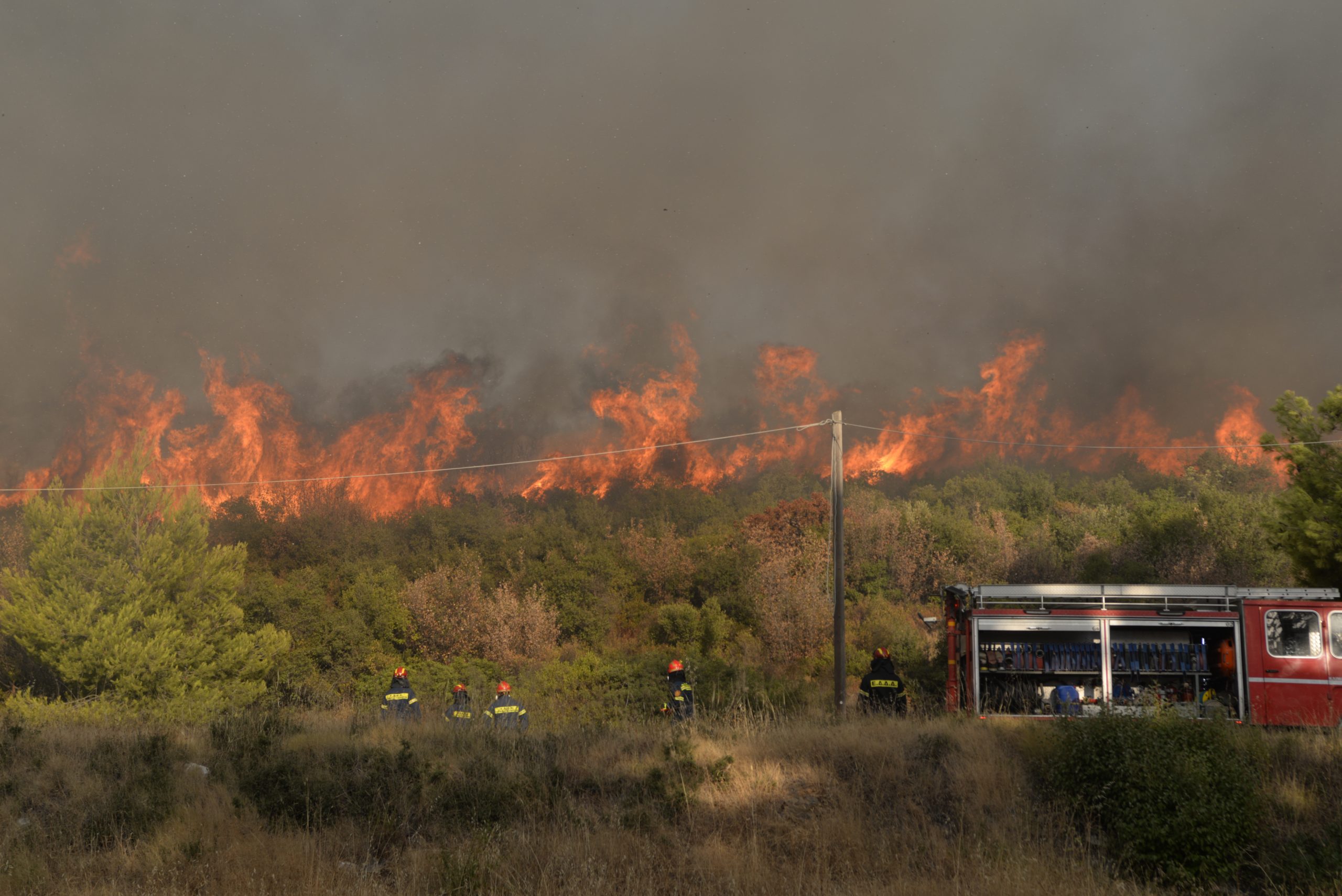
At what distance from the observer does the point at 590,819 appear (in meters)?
9.51

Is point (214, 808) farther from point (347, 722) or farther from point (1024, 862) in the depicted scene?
point (1024, 862)

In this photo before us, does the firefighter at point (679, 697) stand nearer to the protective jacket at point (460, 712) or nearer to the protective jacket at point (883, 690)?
the protective jacket at point (460, 712)

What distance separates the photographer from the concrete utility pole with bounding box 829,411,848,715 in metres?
16.6

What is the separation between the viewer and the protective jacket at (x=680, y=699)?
13516 millimetres

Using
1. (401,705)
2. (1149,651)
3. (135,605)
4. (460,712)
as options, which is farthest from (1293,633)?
(135,605)

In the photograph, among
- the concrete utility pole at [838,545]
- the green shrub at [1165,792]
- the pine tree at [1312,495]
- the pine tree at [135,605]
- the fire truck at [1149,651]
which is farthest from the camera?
the pine tree at [135,605]

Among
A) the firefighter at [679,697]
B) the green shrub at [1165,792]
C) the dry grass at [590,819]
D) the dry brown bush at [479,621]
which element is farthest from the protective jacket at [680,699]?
the dry brown bush at [479,621]

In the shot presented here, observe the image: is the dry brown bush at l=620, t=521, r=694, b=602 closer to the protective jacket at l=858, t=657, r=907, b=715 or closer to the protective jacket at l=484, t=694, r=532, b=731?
the protective jacket at l=858, t=657, r=907, b=715

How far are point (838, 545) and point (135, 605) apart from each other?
2788 cm

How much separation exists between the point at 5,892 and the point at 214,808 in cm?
238

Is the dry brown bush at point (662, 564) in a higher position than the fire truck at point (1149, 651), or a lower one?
higher

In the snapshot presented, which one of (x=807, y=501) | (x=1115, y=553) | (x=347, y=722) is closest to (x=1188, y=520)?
(x=1115, y=553)

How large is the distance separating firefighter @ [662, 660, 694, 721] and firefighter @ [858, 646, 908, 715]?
327 centimetres

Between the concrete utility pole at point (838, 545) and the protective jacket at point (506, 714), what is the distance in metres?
6.16
